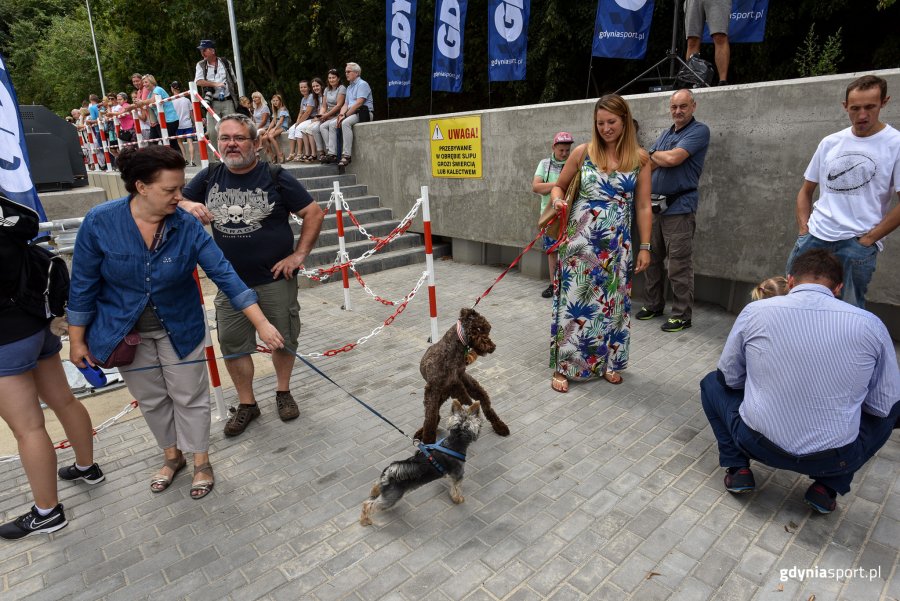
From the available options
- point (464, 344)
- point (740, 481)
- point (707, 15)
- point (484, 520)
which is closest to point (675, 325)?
point (740, 481)

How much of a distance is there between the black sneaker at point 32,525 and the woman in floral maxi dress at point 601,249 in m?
3.43

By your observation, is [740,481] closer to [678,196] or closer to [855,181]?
[855,181]

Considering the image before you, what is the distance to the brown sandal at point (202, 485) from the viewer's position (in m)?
3.19

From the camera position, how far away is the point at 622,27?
24.0 feet

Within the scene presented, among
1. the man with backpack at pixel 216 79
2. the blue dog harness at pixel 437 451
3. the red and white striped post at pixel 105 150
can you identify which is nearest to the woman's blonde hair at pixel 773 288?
the blue dog harness at pixel 437 451

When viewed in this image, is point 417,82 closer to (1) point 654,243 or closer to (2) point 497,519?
(1) point 654,243

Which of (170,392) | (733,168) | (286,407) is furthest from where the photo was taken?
(733,168)

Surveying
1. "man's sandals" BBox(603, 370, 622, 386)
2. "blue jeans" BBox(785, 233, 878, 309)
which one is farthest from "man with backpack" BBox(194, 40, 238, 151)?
"blue jeans" BBox(785, 233, 878, 309)

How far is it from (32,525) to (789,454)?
4.06 meters

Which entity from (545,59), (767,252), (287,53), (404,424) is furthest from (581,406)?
(287,53)

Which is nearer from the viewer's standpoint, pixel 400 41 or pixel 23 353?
pixel 23 353

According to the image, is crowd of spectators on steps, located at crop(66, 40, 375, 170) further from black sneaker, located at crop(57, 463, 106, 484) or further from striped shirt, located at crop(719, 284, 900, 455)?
striped shirt, located at crop(719, 284, 900, 455)

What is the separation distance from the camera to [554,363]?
4.55m

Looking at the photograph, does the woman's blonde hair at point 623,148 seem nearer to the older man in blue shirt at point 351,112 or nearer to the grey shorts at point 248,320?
the grey shorts at point 248,320
